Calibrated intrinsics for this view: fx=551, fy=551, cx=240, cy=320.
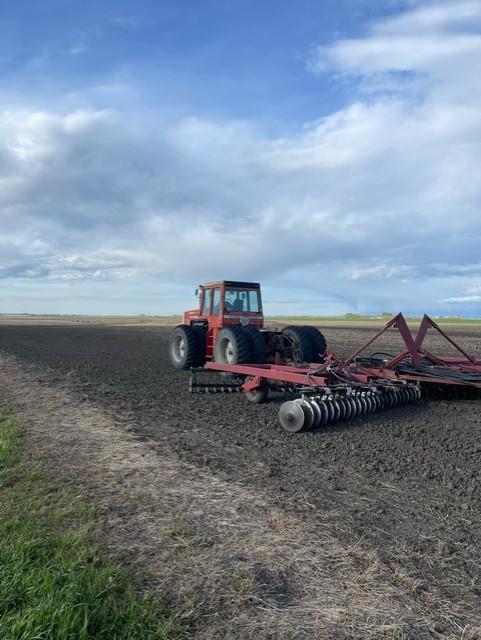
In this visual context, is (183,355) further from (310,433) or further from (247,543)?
(247,543)

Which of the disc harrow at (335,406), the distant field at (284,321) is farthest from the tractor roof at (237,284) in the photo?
the distant field at (284,321)

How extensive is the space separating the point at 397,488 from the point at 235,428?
2.90m

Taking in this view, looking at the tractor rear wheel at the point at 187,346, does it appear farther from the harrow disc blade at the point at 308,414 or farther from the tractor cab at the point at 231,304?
the harrow disc blade at the point at 308,414

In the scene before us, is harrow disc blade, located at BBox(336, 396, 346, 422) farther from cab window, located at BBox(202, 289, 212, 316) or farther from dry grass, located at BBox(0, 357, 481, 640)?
cab window, located at BBox(202, 289, 212, 316)

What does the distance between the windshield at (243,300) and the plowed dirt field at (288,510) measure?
12.4 feet

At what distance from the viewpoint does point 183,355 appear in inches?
520

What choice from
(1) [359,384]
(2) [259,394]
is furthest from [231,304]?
(1) [359,384]

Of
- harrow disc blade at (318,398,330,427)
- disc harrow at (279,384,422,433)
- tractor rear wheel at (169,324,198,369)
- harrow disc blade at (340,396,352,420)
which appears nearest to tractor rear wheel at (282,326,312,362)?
tractor rear wheel at (169,324,198,369)

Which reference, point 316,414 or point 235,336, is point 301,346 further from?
point 316,414

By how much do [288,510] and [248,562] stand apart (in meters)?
1.04

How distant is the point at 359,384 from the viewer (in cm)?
816

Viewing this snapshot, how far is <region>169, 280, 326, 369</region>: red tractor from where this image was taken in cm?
1060

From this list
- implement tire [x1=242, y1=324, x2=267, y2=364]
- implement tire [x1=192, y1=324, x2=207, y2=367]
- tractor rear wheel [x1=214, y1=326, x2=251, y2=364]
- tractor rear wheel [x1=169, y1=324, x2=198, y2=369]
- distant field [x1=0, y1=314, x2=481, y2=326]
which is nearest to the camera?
tractor rear wheel [x1=214, y1=326, x2=251, y2=364]

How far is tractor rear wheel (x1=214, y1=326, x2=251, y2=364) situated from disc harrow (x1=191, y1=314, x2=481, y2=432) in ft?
1.99
